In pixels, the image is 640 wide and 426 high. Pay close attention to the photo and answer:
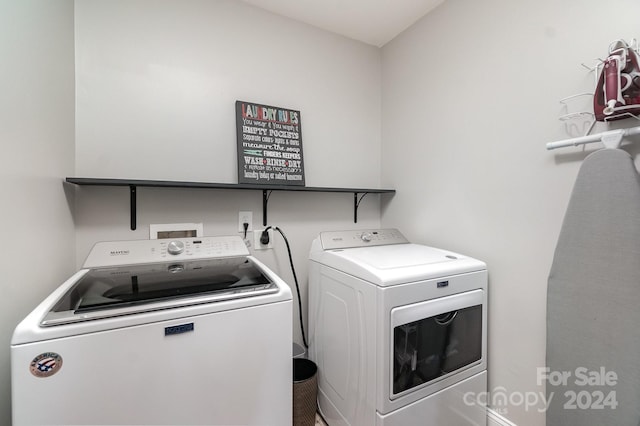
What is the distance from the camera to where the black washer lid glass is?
2.94ft

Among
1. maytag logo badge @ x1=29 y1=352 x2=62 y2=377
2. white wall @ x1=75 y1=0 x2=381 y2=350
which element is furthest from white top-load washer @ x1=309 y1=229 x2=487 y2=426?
maytag logo badge @ x1=29 y1=352 x2=62 y2=377

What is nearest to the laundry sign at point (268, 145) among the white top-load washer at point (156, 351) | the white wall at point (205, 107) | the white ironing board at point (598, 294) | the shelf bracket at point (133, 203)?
the white wall at point (205, 107)

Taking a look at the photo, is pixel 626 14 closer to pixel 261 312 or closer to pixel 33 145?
pixel 261 312

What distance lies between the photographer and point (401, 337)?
119 cm

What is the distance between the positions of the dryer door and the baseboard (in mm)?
311

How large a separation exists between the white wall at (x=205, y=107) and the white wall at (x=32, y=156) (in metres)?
0.14

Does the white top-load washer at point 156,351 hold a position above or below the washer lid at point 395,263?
below

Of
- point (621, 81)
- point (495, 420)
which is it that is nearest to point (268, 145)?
point (621, 81)

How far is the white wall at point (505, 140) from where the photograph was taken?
119 cm

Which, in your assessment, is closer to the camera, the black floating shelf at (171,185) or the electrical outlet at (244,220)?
the black floating shelf at (171,185)

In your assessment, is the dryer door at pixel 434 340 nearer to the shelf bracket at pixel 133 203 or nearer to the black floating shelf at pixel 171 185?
the black floating shelf at pixel 171 185

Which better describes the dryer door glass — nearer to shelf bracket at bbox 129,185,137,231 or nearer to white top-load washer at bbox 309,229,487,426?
white top-load washer at bbox 309,229,487,426

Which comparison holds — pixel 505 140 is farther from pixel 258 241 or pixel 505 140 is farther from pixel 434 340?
pixel 258 241

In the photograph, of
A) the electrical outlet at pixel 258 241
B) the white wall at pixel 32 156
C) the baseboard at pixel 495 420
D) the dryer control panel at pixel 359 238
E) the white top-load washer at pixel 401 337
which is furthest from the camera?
the electrical outlet at pixel 258 241
